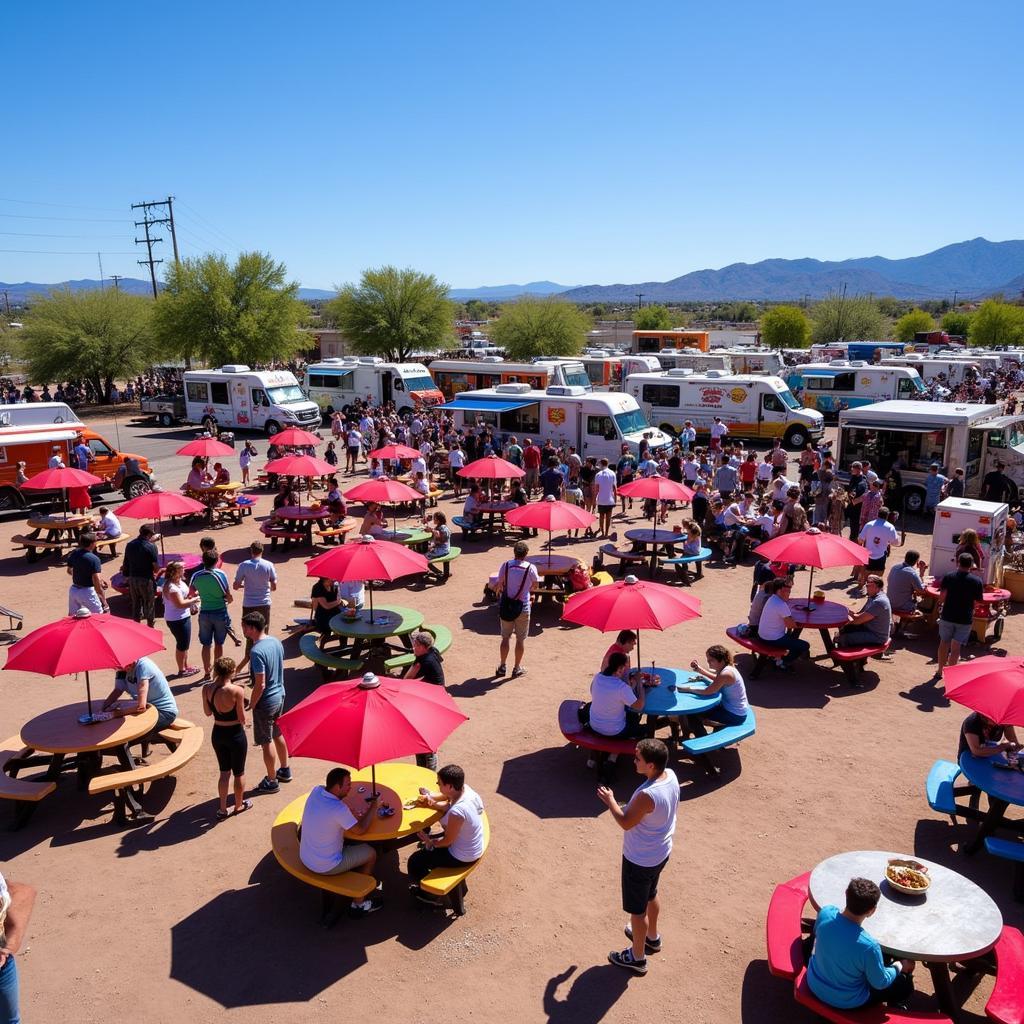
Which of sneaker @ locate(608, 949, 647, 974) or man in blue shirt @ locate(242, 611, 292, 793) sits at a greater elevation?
man in blue shirt @ locate(242, 611, 292, 793)

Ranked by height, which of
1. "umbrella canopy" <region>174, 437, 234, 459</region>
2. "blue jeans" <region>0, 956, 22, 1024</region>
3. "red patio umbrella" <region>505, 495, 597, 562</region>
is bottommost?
"blue jeans" <region>0, 956, 22, 1024</region>

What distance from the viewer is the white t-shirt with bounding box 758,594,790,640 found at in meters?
9.95

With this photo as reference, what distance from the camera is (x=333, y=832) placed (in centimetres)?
578

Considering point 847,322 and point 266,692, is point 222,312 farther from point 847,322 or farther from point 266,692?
point 847,322

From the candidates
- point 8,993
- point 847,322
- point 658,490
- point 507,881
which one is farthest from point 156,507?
point 847,322

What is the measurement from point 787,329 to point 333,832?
69.3 m

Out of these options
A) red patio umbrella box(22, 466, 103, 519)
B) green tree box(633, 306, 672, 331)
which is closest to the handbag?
red patio umbrella box(22, 466, 103, 519)

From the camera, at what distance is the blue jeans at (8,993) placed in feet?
14.3

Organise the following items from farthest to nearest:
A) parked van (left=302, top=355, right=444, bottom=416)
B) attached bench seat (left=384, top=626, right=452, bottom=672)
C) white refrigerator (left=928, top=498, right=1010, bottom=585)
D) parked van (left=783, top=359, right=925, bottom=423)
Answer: parked van (left=302, top=355, right=444, bottom=416)
parked van (left=783, top=359, right=925, bottom=423)
white refrigerator (left=928, top=498, right=1010, bottom=585)
attached bench seat (left=384, top=626, right=452, bottom=672)

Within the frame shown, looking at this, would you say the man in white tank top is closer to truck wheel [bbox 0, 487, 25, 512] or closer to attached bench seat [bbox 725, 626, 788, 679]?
attached bench seat [bbox 725, 626, 788, 679]

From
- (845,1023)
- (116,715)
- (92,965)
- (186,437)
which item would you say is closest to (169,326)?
(186,437)

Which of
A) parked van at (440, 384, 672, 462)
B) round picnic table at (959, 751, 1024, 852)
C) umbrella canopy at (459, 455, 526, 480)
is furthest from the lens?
parked van at (440, 384, 672, 462)

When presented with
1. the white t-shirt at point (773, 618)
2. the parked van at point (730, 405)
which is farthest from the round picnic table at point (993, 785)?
the parked van at point (730, 405)

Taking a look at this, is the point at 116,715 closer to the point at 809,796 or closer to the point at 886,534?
the point at 809,796
